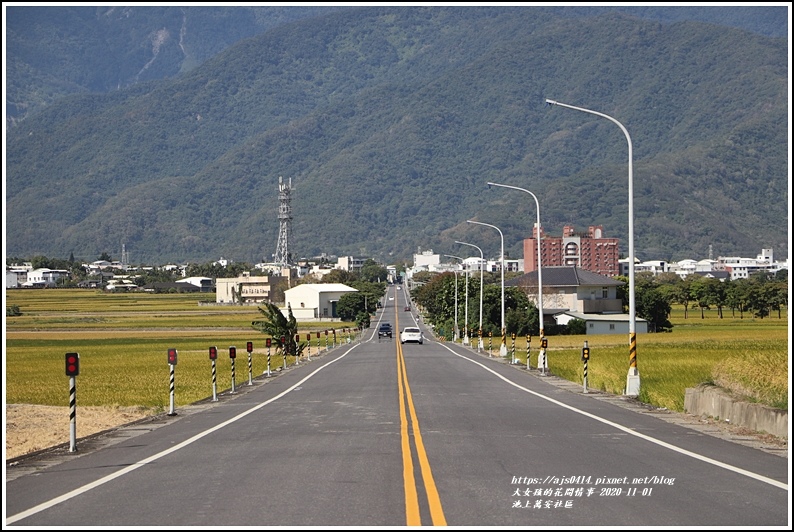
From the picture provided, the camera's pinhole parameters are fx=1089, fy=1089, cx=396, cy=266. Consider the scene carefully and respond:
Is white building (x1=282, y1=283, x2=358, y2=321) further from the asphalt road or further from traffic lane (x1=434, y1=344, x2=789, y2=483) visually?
the asphalt road

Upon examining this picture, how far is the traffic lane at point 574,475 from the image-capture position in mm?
11219

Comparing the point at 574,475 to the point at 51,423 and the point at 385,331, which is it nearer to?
the point at 51,423

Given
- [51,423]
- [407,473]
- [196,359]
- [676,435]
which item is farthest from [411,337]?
[407,473]

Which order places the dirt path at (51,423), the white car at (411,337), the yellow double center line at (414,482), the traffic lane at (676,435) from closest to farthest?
the yellow double center line at (414,482), the traffic lane at (676,435), the dirt path at (51,423), the white car at (411,337)

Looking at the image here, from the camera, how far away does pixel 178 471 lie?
14484mm

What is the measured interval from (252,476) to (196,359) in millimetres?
47299

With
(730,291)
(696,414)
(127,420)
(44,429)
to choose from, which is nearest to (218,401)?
(127,420)

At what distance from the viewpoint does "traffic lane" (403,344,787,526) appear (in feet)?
36.8

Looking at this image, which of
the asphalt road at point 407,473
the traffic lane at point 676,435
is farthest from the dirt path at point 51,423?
the traffic lane at point 676,435

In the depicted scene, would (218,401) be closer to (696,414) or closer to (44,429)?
(44,429)

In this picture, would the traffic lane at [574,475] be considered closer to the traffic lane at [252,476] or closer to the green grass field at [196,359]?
the traffic lane at [252,476]

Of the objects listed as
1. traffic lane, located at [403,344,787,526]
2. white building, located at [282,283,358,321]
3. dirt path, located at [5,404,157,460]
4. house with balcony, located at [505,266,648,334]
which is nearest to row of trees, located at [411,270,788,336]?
house with balcony, located at [505,266,648,334]

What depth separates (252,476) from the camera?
13836 mm

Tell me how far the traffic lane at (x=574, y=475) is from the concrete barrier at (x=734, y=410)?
1.20 meters
